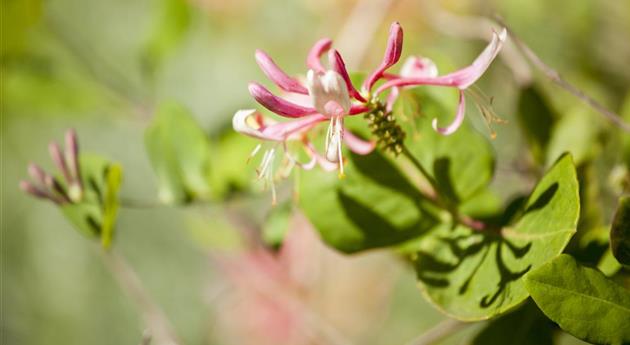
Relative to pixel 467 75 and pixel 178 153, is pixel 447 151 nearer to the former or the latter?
pixel 467 75

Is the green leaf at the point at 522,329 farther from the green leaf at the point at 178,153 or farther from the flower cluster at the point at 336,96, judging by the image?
the green leaf at the point at 178,153

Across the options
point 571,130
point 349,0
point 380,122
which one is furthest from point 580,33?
point 380,122

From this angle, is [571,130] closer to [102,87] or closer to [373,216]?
[373,216]

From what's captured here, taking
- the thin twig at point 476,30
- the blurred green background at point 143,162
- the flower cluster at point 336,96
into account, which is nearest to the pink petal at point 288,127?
the flower cluster at point 336,96

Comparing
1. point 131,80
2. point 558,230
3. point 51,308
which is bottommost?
point 51,308

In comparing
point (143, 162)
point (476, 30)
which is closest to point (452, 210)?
point (476, 30)

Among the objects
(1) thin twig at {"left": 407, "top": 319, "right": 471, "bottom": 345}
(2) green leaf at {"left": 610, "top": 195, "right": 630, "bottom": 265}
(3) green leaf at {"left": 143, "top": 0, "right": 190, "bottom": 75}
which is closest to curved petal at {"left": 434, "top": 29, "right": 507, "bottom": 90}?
(2) green leaf at {"left": 610, "top": 195, "right": 630, "bottom": 265}
